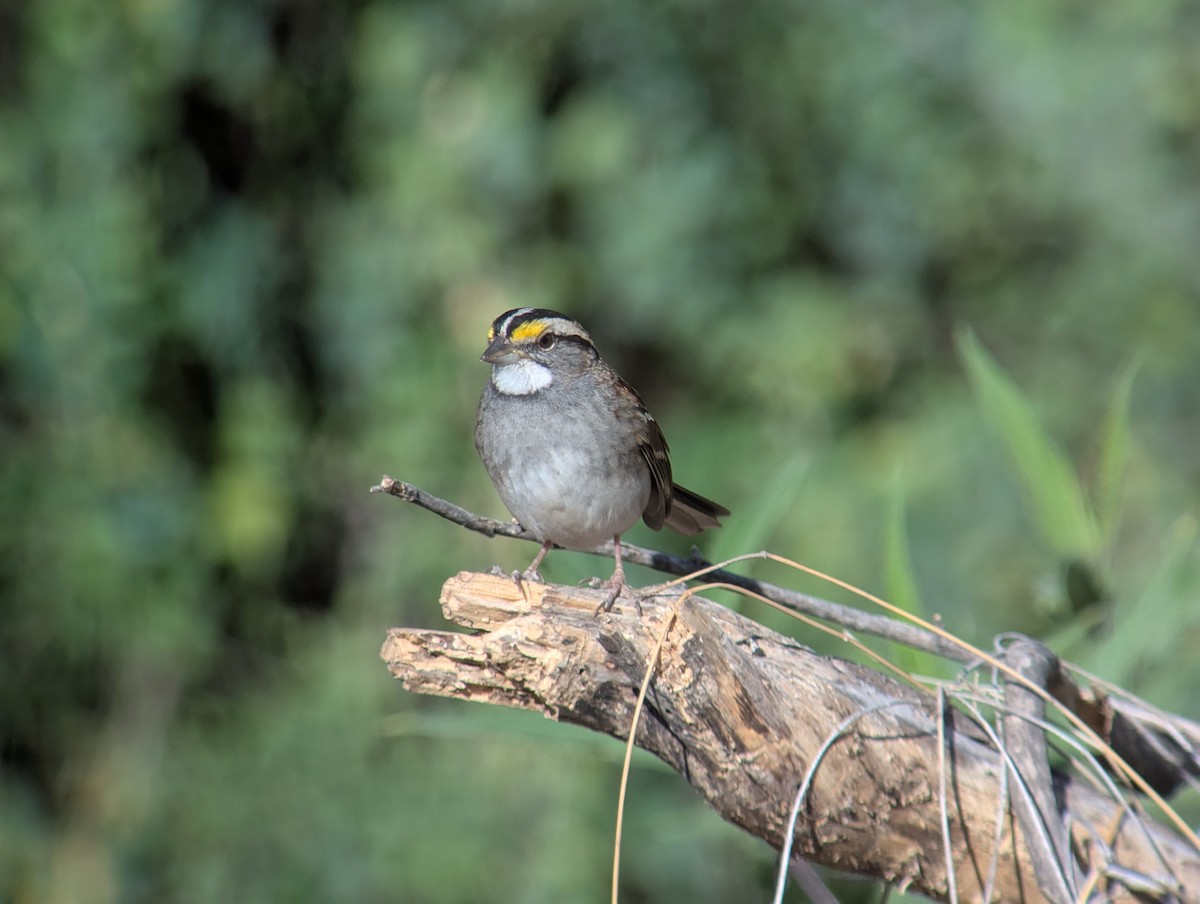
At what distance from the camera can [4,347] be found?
222 inches

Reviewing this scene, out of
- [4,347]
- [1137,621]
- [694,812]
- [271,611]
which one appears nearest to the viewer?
[1137,621]

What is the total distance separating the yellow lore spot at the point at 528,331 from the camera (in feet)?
11.8

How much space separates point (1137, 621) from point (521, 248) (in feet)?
12.6

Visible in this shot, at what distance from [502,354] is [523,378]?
0.09 m

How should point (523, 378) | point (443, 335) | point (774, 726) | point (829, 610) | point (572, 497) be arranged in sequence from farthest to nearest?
point (443, 335) → point (523, 378) → point (572, 497) → point (829, 610) → point (774, 726)

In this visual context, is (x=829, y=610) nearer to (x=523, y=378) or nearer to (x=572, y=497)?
(x=572, y=497)

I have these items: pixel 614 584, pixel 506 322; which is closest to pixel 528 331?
pixel 506 322

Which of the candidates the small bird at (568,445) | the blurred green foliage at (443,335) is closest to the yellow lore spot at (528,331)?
the small bird at (568,445)

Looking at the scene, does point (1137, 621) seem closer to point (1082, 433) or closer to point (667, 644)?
point (667, 644)

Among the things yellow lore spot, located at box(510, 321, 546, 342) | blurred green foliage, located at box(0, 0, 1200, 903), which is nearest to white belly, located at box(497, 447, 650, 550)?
yellow lore spot, located at box(510, 321, 546, 342)

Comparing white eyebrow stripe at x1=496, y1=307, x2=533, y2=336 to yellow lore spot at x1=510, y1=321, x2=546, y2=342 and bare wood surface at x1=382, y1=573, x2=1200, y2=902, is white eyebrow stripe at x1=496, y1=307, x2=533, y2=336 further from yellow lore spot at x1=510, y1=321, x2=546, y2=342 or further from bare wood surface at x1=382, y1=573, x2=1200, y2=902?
bare wood surface at x1=382, y1=573, x2=1200, y2=902

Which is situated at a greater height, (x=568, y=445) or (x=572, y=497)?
(x=568, y=445)

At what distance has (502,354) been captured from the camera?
11.7ft

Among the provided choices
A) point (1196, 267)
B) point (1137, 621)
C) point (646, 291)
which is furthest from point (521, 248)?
point (1137, 621)
